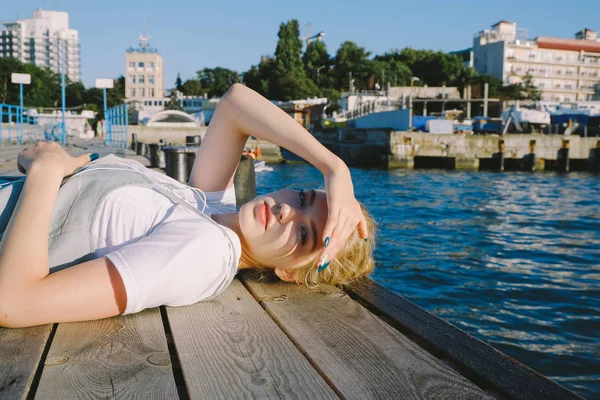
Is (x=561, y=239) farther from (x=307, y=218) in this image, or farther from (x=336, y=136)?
(x=336, y=136)

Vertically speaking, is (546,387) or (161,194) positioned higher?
(161,194)

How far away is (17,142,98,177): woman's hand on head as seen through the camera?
5.95ft

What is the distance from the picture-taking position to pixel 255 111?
2287 mm

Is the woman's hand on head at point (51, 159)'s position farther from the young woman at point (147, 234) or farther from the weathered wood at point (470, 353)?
the weathered wood at point (470, 353)

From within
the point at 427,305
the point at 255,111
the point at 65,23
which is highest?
the point at 65,23

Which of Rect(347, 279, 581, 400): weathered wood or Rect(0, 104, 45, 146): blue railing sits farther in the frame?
Rect(0, 104, 45, 146): blue railing

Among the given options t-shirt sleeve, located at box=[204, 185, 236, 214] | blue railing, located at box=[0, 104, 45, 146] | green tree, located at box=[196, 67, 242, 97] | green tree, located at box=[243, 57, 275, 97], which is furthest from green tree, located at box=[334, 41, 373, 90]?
t-shirt sleeve, located at box=[204, 185, 236, 214]

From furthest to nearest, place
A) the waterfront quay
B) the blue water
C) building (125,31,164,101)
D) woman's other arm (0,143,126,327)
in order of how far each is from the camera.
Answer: building (125,31,164,101) < the waterfront quay < the blue water < woman's other arm (0,143,126,327)

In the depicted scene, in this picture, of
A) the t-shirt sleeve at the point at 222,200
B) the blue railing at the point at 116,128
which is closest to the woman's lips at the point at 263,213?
the t-shirt sleeve at the point at 222,200

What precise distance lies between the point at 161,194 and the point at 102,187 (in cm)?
21

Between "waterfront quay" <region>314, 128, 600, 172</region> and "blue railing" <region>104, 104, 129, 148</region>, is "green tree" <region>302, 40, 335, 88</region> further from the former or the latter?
"blue railing" <region>104, 104, 129, 148</region>

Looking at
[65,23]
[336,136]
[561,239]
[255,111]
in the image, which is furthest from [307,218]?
[65,23]

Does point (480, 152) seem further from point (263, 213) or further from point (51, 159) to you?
point (51, 159)

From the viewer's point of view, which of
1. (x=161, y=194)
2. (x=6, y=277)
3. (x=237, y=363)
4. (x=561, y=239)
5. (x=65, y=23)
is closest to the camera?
(x=237, y=363)
